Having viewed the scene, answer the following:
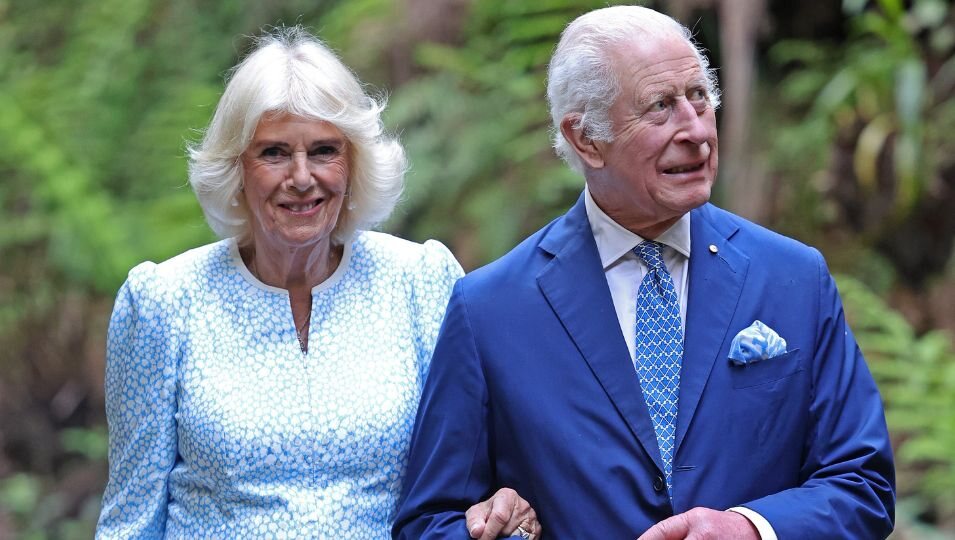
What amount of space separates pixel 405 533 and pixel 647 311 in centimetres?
65

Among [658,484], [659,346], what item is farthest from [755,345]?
[658,484]

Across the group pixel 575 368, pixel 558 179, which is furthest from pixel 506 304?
pixel 558 179

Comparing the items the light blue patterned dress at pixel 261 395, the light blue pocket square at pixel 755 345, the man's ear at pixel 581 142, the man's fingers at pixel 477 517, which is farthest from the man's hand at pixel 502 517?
the man's ear at pixel 581 142

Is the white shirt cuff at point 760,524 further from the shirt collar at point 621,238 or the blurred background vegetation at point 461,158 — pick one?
the blurred background vegetation at point 461,158

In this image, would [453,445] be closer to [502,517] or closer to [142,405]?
[502,517]

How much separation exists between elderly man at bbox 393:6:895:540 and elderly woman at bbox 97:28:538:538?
0.74ft

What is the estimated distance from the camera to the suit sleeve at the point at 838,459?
2.57 meters

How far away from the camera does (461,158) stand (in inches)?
260

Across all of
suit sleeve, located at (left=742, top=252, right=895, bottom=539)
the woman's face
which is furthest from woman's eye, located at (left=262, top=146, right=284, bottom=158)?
suit sleeve, located at (left=742, top=252, right=895, bottom=539)

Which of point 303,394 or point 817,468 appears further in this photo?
Answer: point 303,394

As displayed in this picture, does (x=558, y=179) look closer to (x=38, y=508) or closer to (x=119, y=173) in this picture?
(x=119, y=173)

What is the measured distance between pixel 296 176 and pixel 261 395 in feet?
1.56

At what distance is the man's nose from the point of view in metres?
2.68

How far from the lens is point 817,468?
105 inches
